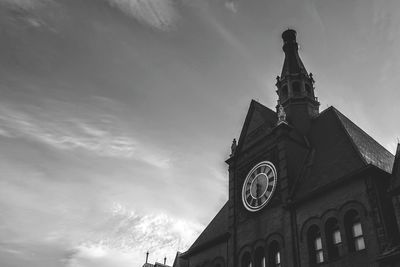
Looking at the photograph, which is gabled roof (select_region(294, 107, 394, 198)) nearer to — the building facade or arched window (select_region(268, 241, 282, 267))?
the building facade

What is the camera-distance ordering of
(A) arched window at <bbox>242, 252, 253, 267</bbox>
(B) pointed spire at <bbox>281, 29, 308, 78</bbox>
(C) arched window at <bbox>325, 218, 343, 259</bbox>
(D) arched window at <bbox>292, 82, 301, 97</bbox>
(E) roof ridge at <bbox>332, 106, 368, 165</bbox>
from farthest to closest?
1. (B) pointed spire at <bbox>281, 29, 308, 78</bbox>
2. (D) arched window at <bbox>292, 82, 301, 97</bbox>
3. (A) arched window at <bbox>242, 252, 253, 267</bbox>
4. (E) roof ridge at <bbox>332, 106, 368, 165</bbox>
5. (C) arched window at <bbox>325, 218, 343, 259</bbox>

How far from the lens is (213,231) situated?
125 ft

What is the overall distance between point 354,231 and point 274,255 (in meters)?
6.67

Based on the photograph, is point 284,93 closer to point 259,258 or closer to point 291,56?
point 291,56

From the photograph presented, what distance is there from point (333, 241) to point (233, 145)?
14.5 m

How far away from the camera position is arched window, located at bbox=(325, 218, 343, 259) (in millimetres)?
25825

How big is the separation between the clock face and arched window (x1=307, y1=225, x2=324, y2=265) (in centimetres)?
477

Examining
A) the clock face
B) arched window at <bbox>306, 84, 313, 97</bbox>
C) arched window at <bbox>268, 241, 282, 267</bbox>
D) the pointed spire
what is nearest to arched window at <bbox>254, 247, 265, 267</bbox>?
arched window at <bbox>268, 241, 282, 267</bbox>

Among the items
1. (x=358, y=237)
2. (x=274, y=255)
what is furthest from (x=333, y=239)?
(x=274, y=255)

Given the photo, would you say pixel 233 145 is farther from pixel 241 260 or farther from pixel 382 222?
pixel 382 222

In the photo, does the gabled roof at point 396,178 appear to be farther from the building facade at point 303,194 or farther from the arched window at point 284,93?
the arched window at point 284,93

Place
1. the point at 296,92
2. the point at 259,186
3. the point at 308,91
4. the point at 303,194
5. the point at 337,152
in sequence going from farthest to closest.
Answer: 1. the point at 308,91
2. the point at 296,92
3. the point at 259,186
4. the point at 337,152
5. the point at 303,194

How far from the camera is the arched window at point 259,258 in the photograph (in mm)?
30797

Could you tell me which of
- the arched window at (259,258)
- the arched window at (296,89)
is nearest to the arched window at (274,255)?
the arched window at (259,258)
